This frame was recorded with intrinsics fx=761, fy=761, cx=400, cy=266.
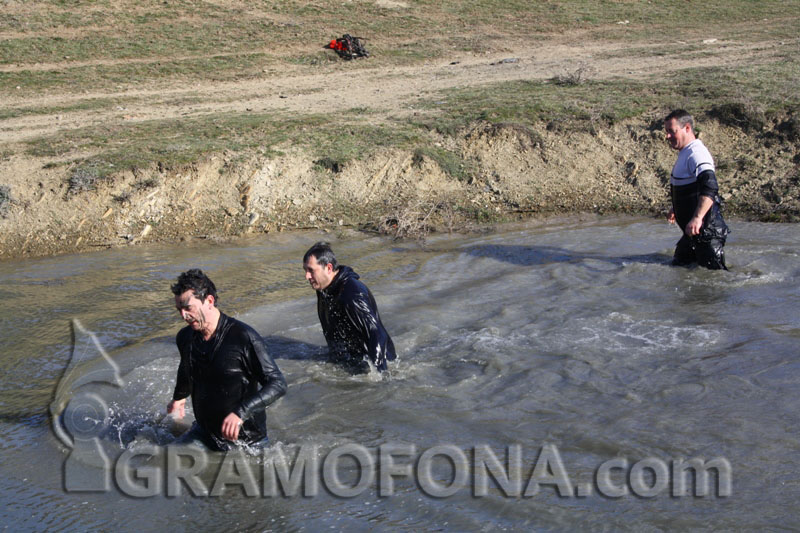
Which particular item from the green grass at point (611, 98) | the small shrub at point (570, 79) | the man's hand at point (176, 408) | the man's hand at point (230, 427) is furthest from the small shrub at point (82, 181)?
the small shrub at point (570, 79)

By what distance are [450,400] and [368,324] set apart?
35.1 inches

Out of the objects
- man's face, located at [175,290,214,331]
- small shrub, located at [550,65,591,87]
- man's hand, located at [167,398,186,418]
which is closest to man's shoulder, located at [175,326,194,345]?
man's face, located at [175,290,214,331]

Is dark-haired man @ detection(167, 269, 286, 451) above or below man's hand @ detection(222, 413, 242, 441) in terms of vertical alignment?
above

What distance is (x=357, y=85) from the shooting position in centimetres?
1788

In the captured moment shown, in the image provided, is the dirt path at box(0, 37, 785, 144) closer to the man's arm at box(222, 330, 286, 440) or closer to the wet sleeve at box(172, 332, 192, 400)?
the wet sleeve at box(172, 332, 192, 400)

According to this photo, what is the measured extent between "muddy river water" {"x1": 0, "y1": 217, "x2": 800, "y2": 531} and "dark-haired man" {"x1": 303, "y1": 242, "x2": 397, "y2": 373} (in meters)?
0.29

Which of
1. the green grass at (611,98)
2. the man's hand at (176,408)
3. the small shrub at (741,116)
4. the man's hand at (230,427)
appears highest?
the green grass at (611,98)

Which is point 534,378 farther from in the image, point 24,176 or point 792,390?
point 24,176

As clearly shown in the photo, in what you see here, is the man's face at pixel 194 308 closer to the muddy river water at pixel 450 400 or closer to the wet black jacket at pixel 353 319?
the muddy river water at pixel 450 400

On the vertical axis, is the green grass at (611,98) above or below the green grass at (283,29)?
below

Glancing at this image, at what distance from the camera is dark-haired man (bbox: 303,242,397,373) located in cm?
588

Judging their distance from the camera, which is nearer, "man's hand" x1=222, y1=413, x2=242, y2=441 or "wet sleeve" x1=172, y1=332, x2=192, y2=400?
"man's hand" x1=222, y1=413, x2=242, y2=441

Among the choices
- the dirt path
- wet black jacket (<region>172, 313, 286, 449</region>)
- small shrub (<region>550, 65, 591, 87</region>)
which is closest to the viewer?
wet black jacket (<region>172, 313, 286, 449</region>)

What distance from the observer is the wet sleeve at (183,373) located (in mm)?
4906
